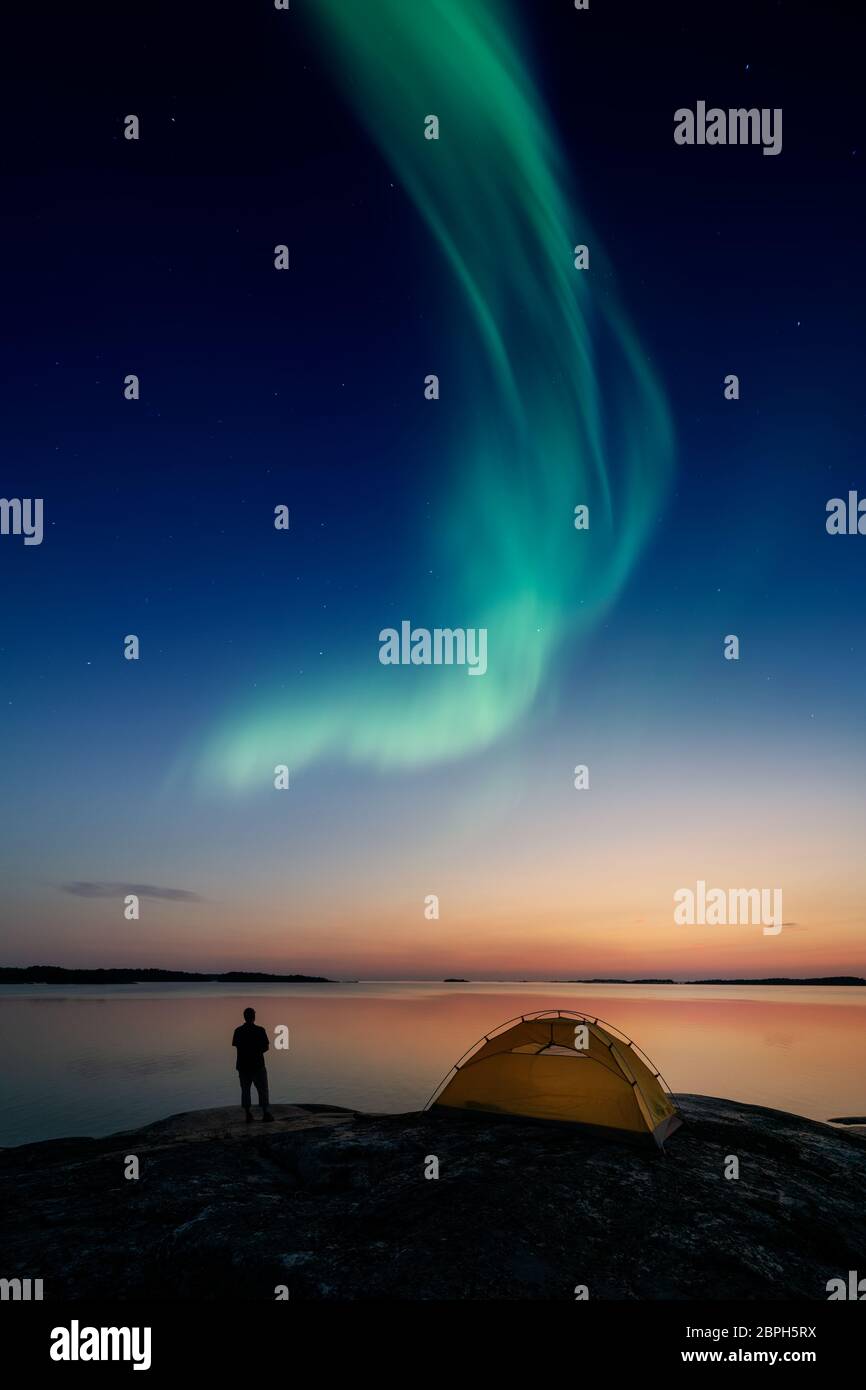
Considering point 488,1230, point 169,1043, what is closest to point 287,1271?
point 488,1230

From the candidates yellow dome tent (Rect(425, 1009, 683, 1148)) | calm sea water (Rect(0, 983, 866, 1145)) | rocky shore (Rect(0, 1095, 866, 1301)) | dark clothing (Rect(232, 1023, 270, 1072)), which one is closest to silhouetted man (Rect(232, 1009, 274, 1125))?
dark clothing (Rect(232, 1023, 270, 1072))

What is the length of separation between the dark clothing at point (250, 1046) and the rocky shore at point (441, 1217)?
2.92 metres

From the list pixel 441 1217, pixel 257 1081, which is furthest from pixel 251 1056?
pixel 441 1217

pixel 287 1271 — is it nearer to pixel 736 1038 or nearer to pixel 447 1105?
pixel 447 1105

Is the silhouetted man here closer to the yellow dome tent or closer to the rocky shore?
the rocky shore

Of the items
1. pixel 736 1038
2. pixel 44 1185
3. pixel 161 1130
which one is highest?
pixel 44 1185

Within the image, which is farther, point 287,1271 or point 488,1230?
Answer: point 488,1230

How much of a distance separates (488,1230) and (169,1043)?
58596 mm

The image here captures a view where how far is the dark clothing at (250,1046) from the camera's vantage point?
66.1 ft

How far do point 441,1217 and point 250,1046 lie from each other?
31.0ft

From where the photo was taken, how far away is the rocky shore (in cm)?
1055
